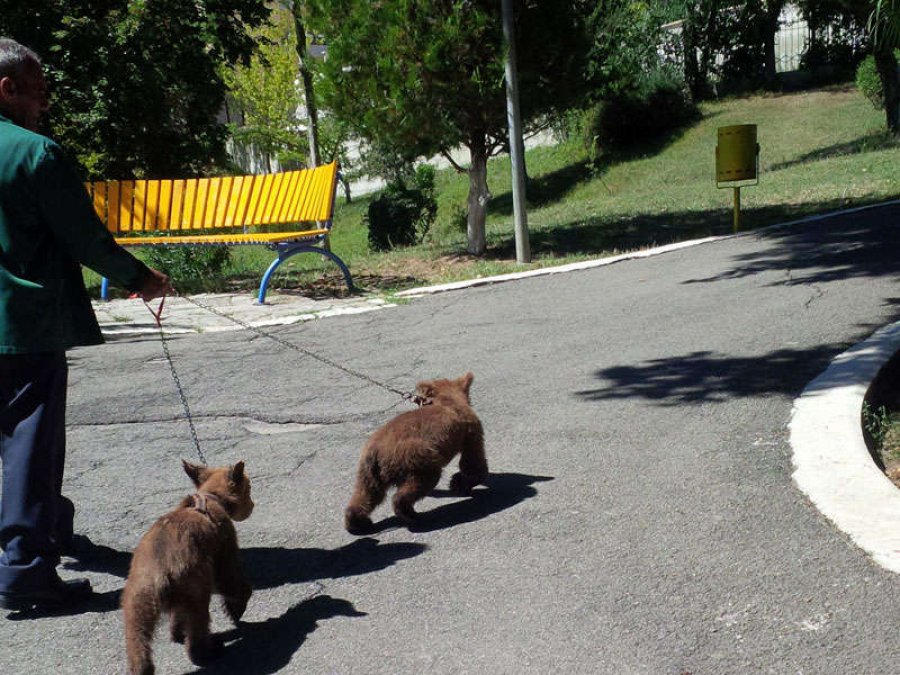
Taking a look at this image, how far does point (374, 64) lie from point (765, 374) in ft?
25.7

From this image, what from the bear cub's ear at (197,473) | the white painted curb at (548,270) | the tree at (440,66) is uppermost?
the tree at (440,66)

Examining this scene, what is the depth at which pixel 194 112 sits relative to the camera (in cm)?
1477

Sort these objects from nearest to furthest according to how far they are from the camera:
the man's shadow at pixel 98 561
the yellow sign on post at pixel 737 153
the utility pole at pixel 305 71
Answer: the man's shadow at pixel 98 561
the yellow sign on post at pixel 737 153
the utility pole at pixel 305 71

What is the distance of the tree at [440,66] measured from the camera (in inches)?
454

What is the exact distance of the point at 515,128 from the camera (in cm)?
1135

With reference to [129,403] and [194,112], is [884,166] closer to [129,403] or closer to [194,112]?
[194,112]

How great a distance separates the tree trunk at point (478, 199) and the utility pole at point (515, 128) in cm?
93

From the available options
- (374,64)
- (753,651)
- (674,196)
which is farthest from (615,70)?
(753,651)

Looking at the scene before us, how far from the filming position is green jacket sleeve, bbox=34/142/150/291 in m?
3.34

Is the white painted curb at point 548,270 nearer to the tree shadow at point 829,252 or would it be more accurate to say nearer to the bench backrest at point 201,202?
the tree shadow at point 829,252

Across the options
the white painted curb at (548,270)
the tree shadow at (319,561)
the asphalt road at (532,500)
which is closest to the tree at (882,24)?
the asphalt road at (532,500)

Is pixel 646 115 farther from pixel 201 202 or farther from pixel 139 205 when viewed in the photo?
pixel 139 205

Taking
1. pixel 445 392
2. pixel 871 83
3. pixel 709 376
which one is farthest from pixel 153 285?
pixel 871 83

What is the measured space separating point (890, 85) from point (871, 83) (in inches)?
95.6
